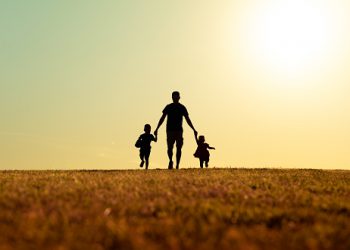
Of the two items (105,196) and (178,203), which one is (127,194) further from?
(178,203)

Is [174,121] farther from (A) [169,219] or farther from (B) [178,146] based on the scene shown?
(A) [169,219]

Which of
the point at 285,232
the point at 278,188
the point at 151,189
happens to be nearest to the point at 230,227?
the point at 285,232

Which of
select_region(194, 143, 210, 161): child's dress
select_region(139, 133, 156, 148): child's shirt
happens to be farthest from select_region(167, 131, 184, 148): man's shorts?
select_region(194, 143, 210, 161): child's dress

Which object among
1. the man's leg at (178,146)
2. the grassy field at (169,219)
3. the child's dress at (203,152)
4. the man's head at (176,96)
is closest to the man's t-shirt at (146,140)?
the man's leg at (178,146)

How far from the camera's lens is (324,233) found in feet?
18.2

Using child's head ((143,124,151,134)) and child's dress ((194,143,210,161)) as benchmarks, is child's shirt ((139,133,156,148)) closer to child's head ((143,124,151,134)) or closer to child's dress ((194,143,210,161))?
child's head ((143,124,151,134))

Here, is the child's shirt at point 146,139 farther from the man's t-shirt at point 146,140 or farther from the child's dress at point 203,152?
the child's dress at point 203,152

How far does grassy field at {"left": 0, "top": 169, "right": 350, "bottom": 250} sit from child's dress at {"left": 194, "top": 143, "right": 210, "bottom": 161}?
19846mm

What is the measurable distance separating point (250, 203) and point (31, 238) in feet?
12.9

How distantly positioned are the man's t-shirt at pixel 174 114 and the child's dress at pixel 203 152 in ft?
25.4

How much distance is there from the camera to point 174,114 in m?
22.2

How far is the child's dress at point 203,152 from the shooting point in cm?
2983

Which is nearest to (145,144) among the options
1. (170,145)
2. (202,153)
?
(170,145)

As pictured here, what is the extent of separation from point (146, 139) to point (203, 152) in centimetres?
605
